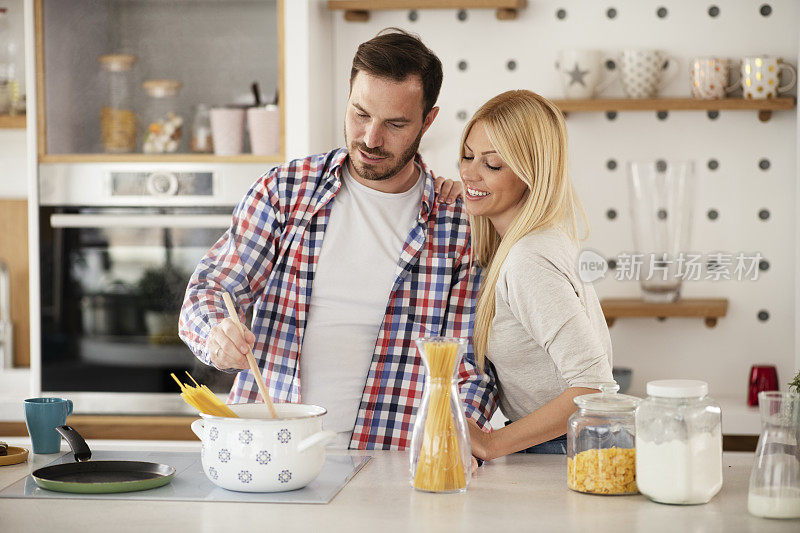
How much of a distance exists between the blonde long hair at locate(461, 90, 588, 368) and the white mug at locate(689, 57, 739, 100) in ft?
4.65

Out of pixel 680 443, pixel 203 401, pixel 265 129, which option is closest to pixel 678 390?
pixel 680 443

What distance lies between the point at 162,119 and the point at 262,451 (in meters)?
1.87

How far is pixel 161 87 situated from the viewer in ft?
9.76

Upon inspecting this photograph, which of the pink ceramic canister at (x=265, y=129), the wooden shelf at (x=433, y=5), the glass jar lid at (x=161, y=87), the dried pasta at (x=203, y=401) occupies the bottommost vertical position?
the dried pasta at (x=203, y=401)

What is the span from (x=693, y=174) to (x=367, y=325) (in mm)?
1556

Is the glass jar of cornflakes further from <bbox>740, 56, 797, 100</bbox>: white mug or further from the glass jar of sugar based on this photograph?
<bbox>740, 56, 797, 100</bbox>: white mug

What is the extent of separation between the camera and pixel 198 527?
1.22 metres

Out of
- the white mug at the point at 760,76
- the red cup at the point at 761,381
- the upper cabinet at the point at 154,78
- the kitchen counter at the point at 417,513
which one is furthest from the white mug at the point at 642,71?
the kitchen counter at the point at 417,513

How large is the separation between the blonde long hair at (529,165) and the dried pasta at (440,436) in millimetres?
386

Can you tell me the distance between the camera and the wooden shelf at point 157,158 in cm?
291

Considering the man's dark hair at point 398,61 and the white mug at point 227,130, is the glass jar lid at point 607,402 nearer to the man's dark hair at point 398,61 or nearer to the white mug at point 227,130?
the man's dark hair at point 398,61

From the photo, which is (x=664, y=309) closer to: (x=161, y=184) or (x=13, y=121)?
(x=161, y=184)

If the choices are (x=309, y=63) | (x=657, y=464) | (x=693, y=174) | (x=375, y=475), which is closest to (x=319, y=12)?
(x=309, y=63)

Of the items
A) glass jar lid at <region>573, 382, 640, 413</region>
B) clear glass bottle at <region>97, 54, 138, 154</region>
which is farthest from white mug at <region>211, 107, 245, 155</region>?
glass jar lid at <region>573, 382, 640, 413</region>
